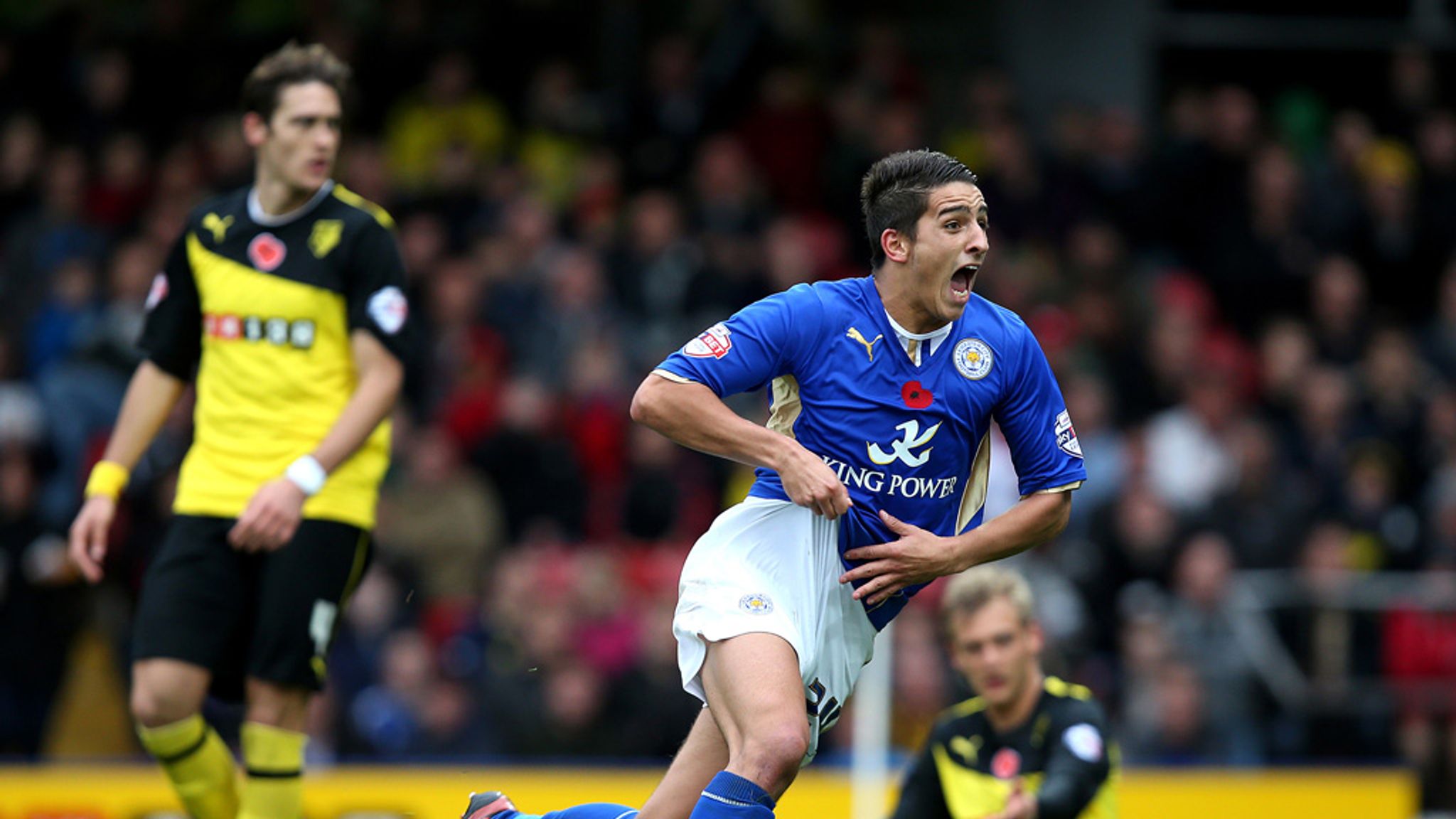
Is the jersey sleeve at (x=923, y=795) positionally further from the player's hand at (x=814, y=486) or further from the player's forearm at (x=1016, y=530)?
the player's hand at (x=814, y=486)

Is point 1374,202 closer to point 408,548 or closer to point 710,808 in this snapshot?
point 408,548

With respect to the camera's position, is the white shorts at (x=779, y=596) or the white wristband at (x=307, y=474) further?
the white wristband at (x=307, y=474)

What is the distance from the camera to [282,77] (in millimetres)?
6605

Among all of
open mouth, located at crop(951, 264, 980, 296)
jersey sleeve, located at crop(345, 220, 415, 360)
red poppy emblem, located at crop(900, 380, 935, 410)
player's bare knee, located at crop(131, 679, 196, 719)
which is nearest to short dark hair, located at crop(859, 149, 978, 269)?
open mouth, located at crop(951, 264, 980, 296)

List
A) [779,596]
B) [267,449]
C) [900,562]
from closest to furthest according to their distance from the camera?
1. [900,562]
2. [779,596]
3. [267,449]

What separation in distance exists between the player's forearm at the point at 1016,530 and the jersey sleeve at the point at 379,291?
6.77 ft

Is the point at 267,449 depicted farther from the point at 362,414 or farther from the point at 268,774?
the point at 268,774

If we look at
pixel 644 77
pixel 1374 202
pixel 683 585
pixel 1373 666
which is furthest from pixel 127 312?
pixel 1374 202

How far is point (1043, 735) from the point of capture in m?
6.68

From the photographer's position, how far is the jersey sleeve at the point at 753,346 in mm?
5438

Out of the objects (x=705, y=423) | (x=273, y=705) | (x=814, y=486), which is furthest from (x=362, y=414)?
(x=814, y=486)

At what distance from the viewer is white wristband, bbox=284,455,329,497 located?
6203mm

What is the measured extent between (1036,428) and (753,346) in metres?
0.89

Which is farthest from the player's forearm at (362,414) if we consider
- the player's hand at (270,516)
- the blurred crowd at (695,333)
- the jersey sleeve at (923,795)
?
the blurred crowd at (695,333)
